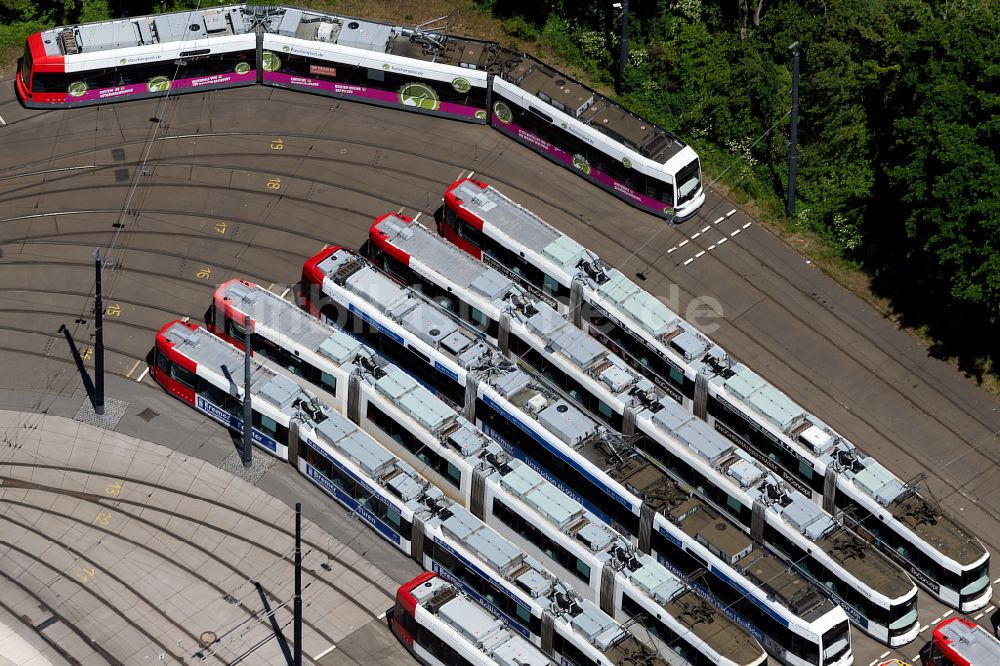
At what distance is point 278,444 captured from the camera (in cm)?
10562

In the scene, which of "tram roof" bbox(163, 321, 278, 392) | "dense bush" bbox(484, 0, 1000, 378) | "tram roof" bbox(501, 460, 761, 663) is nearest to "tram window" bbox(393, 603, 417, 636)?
"tram roof" bbox(501, 460, 761, 663)

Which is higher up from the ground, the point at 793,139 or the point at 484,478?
the point at 793,139

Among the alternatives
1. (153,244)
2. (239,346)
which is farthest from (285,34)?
(239,346)

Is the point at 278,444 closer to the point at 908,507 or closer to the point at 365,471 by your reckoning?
the point at 365,471

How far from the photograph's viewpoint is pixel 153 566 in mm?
101125

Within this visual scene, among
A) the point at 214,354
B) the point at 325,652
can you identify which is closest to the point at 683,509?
the point at 325,652

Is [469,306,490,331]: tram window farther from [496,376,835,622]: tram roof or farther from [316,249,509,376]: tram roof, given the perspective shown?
[496,376,835,622]: tram roof

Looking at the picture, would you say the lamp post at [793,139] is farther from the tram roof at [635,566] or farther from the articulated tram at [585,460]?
the tram roof at [635,566]

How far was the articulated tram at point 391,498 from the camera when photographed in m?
94.6

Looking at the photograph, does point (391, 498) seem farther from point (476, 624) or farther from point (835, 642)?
point (835, 642)

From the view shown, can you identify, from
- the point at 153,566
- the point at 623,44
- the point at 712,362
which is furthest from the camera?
the point at 623,44

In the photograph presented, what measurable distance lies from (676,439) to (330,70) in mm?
39565

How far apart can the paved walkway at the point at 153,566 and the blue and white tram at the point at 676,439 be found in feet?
49.6

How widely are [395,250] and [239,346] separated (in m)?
10.5
